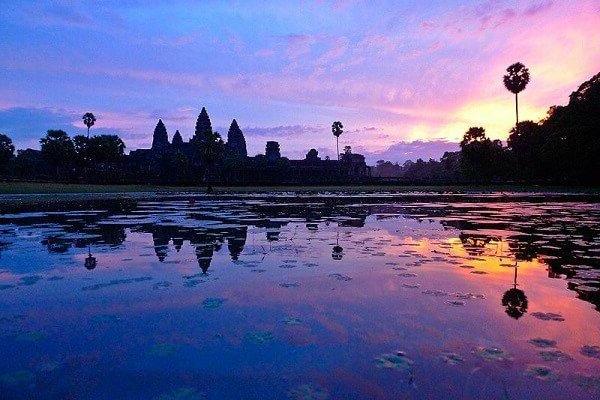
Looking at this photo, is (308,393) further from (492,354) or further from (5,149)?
(5,149)

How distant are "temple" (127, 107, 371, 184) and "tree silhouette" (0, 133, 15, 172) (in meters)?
22.9

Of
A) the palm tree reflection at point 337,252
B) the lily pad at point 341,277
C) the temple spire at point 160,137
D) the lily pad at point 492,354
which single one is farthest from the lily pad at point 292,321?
the temple spire at point 160,137

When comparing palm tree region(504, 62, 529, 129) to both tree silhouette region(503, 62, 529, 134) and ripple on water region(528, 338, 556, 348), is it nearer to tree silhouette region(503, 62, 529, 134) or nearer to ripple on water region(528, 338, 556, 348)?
tree silhouette region(503, 62, 529, 134)

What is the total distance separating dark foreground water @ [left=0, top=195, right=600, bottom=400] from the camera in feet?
12.1

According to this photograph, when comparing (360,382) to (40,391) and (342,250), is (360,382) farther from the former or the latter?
(342,250)

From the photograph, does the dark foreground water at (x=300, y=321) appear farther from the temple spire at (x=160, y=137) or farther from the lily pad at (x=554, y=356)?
the temple spire at (x=160, y=137)

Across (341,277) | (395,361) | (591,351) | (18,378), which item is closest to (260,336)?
(395,361)

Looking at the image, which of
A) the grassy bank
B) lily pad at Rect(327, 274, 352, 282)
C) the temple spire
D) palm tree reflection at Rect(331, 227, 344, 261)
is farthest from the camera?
the temple spire

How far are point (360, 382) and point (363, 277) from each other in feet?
12.5

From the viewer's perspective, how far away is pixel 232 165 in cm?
8762

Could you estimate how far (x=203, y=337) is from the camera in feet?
15.5

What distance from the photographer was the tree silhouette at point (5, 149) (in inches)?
3297

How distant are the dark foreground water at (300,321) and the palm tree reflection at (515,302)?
0.12ft

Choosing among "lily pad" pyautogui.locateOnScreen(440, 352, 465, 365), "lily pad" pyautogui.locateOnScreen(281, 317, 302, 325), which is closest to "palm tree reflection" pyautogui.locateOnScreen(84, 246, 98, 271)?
"lily pad" pyautogui.locateOnScreen(281, 317, 302, 325)
